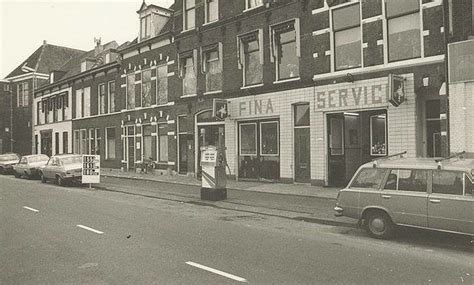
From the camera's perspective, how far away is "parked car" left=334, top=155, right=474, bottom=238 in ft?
24.9

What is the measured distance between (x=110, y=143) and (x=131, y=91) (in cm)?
498

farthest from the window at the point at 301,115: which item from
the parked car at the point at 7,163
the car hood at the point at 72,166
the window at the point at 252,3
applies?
the parked car at the point at 7,163

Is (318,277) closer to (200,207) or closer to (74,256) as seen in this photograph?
(74,256)

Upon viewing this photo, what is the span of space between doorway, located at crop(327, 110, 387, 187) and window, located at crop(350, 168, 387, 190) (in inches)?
296

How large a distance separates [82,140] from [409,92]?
28296 mm

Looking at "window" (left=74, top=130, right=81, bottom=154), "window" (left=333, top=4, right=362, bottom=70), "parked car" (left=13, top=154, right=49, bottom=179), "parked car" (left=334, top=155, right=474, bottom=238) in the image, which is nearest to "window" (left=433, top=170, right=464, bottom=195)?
"parked car" (left=334, top=155, right=474, bottom=238)

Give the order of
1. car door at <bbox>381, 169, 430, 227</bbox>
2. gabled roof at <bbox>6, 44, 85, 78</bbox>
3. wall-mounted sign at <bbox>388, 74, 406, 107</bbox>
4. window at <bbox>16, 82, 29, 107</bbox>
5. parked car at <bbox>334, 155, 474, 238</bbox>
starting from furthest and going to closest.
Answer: window at <bbox>16, 82, 29, 107</bbox> → gabled roof at <bbox>6, 44, 85, 78</bbox> → wall-mounted sign at <bbox>388, 74, 406, 107</bbox> → car door at <bbox>381, 169, 430, 227</bbox> → parked car at <bbox>334, 155, 474, 238</bbox>

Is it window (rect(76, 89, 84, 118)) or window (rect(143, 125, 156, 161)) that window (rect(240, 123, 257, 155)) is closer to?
window (rect(143, 125, 156, 161))

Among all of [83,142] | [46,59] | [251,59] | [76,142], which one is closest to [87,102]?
[83,142]

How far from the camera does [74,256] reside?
22.8 ft

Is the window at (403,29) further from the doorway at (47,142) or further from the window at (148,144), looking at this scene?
the doorway at (47,142)

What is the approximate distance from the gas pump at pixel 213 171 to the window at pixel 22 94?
38.5 meters

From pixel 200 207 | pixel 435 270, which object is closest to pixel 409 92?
pixel 200 207

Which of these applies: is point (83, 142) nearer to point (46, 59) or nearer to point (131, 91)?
point (131, 91)
